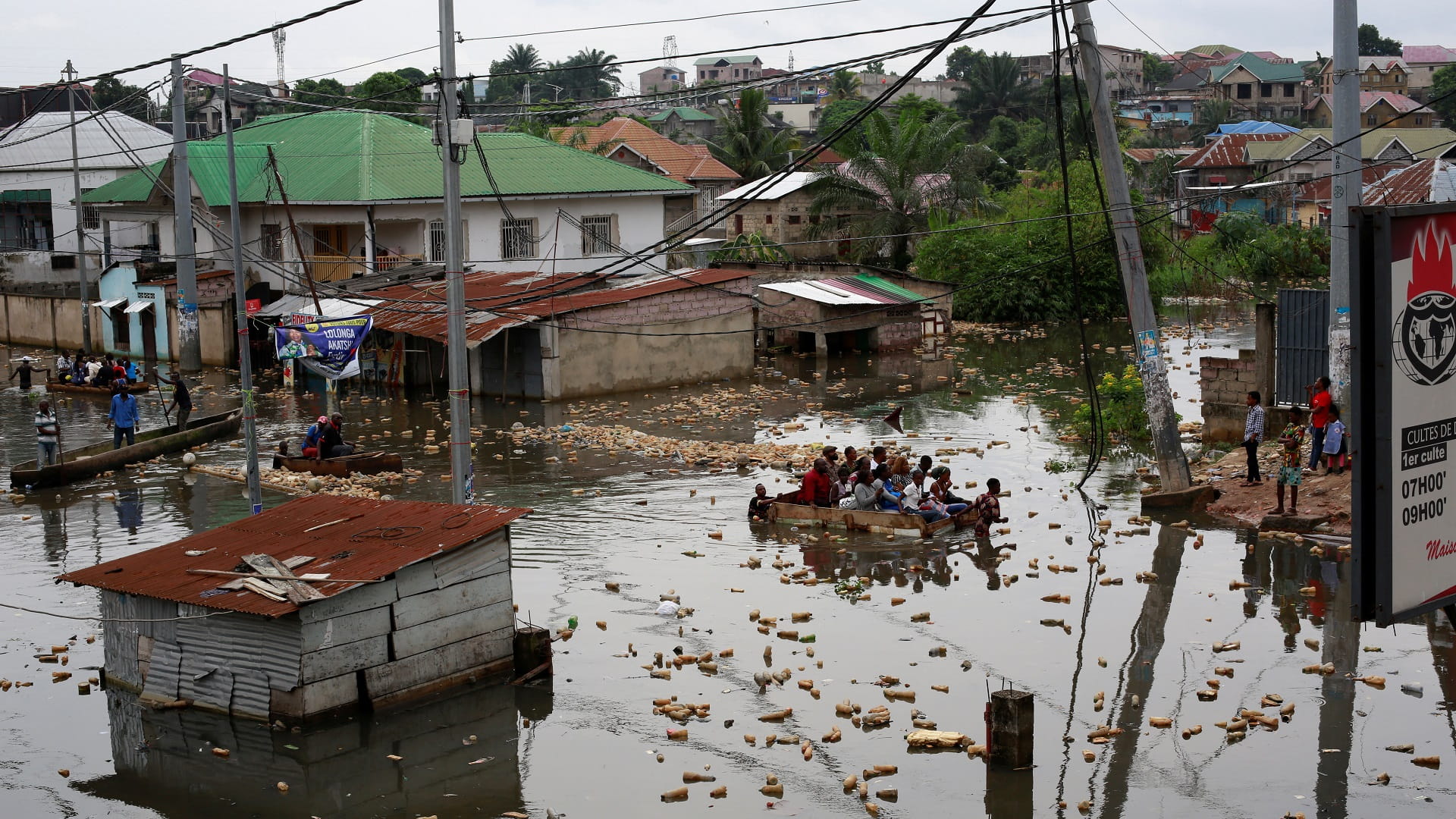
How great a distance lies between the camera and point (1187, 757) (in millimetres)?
11148

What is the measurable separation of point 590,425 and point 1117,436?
1097 cm

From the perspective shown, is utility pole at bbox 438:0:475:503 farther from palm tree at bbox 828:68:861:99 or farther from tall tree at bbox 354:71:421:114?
palm tree at bbox 828:68:861:99

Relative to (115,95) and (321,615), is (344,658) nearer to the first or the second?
(321,615)

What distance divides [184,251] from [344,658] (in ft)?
93.3

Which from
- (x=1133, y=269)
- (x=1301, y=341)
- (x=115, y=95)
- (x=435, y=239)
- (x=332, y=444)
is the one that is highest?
(x=115, y=95)

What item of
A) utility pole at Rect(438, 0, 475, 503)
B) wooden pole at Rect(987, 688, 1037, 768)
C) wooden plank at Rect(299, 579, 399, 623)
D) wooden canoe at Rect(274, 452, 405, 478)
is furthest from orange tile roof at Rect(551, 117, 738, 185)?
wooden pole at Rect(987, 688, 1037, 768)

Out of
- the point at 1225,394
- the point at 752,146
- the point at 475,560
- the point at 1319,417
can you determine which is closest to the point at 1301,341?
the point at 1225,394

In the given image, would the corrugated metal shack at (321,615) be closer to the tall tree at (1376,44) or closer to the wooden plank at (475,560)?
the wooden plank at (475,560)

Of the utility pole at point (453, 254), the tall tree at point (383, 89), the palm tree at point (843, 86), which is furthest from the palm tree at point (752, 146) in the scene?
the utility pole at point (453, 254)

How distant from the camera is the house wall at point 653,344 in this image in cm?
3303

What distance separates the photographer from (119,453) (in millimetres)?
25328

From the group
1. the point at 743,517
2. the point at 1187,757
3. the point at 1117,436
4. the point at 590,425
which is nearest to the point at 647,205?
the point at 590,425

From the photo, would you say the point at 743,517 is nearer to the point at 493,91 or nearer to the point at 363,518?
the point at 363,518

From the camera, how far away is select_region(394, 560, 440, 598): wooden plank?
12562mm
